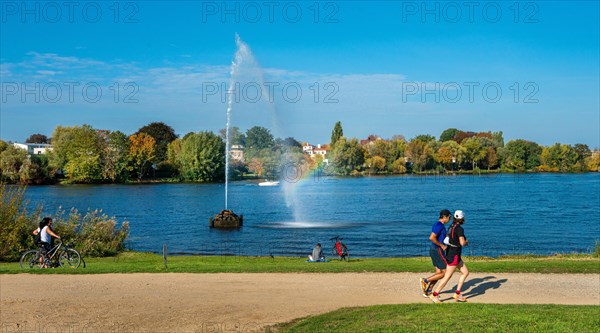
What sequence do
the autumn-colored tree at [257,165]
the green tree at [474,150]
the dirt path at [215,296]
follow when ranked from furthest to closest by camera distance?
the green tree at [474,150], the autumn-colored tree at [257,165], the dirt path at [215,296]

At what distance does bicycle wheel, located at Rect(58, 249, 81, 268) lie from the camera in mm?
22328

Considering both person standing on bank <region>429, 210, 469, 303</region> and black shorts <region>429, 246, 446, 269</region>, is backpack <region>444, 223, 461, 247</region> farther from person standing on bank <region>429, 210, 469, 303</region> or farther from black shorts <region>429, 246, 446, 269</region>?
black shorts <region>429, 246, 446, 269</region>

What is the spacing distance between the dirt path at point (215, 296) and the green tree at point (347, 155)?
150652 mm

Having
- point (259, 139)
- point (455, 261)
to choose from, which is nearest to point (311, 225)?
point (455, 261)

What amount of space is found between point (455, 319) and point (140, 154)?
134 metres

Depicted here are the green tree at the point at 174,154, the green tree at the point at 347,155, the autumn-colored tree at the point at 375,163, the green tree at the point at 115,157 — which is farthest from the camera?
the autumn-colored tree at the point at 375,163

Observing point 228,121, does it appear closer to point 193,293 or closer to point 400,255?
point 400,255

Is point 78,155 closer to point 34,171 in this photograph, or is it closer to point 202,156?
point 34,171

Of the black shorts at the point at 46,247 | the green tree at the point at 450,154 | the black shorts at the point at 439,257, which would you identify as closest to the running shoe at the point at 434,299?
the black shorts at the point at 439,257

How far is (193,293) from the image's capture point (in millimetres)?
16703

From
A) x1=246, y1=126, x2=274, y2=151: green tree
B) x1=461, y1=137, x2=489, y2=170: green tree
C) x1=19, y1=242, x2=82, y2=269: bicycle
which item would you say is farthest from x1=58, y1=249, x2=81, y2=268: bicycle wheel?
x1=461, y1=137, x2=489, y2=170: green tree

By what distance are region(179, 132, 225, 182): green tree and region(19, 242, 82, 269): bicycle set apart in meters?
110

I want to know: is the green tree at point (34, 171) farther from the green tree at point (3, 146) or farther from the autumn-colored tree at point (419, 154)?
the autumn-colored tree at point (419, 154)

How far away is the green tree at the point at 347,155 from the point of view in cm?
17338
